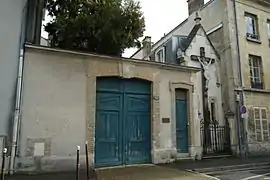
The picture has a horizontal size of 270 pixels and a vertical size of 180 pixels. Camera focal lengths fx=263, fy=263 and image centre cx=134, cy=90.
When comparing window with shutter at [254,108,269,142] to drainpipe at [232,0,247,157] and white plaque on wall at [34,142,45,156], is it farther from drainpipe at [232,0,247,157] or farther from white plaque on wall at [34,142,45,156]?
white plaque on wall at [34,142,45,156]

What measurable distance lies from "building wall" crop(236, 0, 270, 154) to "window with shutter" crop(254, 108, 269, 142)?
0.73 feet

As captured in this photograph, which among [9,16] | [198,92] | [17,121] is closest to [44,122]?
[17,121]

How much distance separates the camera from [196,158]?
406 inches

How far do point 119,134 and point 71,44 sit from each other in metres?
6.33

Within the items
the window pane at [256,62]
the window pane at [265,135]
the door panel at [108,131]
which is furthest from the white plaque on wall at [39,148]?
the window pane at [256,62]

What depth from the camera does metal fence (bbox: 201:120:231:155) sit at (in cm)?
1257

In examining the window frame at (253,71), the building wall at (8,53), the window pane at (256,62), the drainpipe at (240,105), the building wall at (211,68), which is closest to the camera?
the building wall at (8,53)

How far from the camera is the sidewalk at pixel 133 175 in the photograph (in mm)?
6805

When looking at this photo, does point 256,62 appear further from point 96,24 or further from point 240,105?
point 96,24

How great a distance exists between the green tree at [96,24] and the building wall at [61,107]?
407cm

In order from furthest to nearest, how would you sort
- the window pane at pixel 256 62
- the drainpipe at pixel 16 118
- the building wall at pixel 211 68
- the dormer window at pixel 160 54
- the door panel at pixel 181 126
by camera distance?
the dormer window at pixel 160 54 < the window pane at pixel 256 62 < the building wall at pixel 211 68 < the door panel at pixel 181 126 < the drainpipe at pixel 16 118

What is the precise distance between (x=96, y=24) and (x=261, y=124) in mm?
10124

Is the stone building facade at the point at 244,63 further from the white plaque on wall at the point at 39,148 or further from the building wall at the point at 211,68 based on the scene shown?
the white plaque on wall at the point at 39,148

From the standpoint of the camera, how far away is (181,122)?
10.3 meters
